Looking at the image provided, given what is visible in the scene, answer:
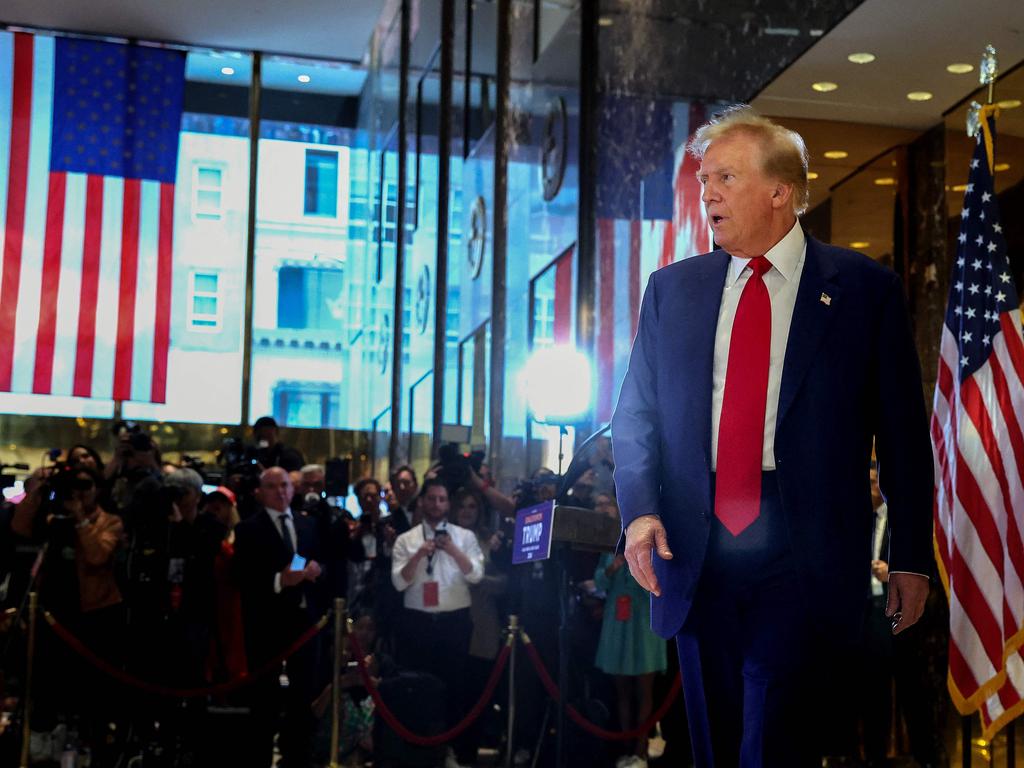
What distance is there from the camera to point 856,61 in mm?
7254

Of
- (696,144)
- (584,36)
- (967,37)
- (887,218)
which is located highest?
(584,36)

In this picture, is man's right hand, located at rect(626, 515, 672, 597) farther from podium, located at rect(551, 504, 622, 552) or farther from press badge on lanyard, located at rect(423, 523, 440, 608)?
press badge on lanyard, located at rect(423, 523, 440, 608)

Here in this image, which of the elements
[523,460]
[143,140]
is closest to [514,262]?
[523,460]

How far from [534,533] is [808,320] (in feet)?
10.3

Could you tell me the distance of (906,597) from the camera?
8.12ft

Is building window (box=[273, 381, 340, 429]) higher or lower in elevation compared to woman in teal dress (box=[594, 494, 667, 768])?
higher

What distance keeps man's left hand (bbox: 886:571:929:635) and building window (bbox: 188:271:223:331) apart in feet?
53.8

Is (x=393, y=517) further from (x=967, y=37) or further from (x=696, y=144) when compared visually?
(x=696, y=144)

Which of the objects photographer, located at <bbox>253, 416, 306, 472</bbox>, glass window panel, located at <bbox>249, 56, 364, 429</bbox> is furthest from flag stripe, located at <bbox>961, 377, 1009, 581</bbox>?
glass window panel, located at <bbox>249, 56, 364, 429</bbox>

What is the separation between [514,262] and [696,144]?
8.75 meters

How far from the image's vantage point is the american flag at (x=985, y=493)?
5707 millimetres

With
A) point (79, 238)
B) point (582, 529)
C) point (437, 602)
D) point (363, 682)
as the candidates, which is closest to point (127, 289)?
point (79, 238)

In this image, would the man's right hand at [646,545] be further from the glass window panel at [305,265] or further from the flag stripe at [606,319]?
the glass window panel at [305,265]

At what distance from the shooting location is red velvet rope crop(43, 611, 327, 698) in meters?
7.36
